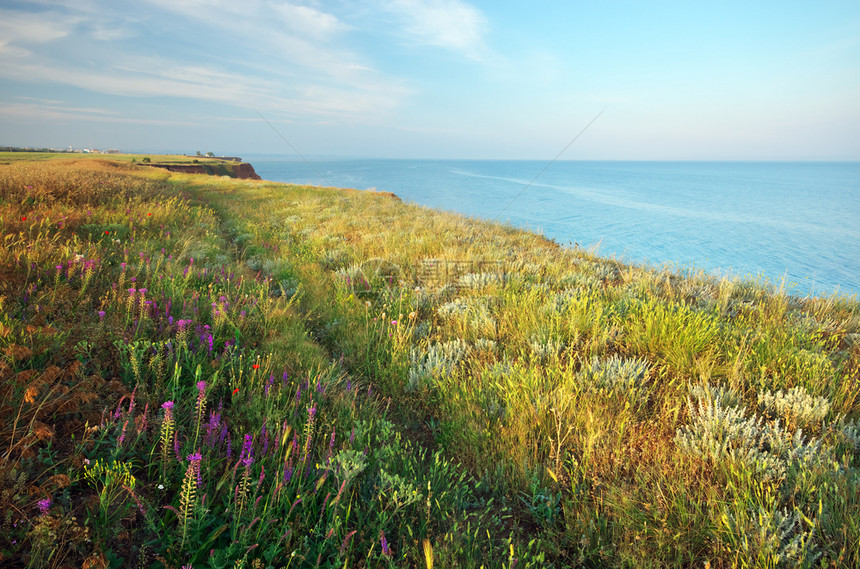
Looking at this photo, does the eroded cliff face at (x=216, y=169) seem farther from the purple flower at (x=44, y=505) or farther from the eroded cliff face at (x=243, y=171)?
the purple flower at (x=44, y=505)

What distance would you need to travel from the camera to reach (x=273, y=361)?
3.19 m

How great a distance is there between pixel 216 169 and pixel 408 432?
78243 millimetres

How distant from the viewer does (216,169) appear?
67.1 m

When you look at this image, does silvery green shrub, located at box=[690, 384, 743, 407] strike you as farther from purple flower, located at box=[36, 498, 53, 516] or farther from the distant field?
the distant field

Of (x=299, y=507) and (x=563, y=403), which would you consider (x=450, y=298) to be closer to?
(x=563, y=403)

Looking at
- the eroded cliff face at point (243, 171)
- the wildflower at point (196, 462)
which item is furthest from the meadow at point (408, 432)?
the eroded cliff face at point (243, 171)

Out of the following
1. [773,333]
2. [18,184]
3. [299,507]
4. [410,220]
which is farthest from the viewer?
[410,220]

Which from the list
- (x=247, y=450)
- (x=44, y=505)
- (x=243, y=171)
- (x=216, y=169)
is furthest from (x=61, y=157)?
(x=44, y=505)

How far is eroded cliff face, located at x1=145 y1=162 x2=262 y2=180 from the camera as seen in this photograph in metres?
55.1

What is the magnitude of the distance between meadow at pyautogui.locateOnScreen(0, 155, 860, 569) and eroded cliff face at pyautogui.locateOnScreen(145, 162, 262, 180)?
50.5m

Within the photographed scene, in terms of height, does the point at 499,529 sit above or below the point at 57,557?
below

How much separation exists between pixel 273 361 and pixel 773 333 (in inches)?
206

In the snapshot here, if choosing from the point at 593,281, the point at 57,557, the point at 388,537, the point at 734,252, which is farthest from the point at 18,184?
the point at 734,252

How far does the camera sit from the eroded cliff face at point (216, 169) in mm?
55138
